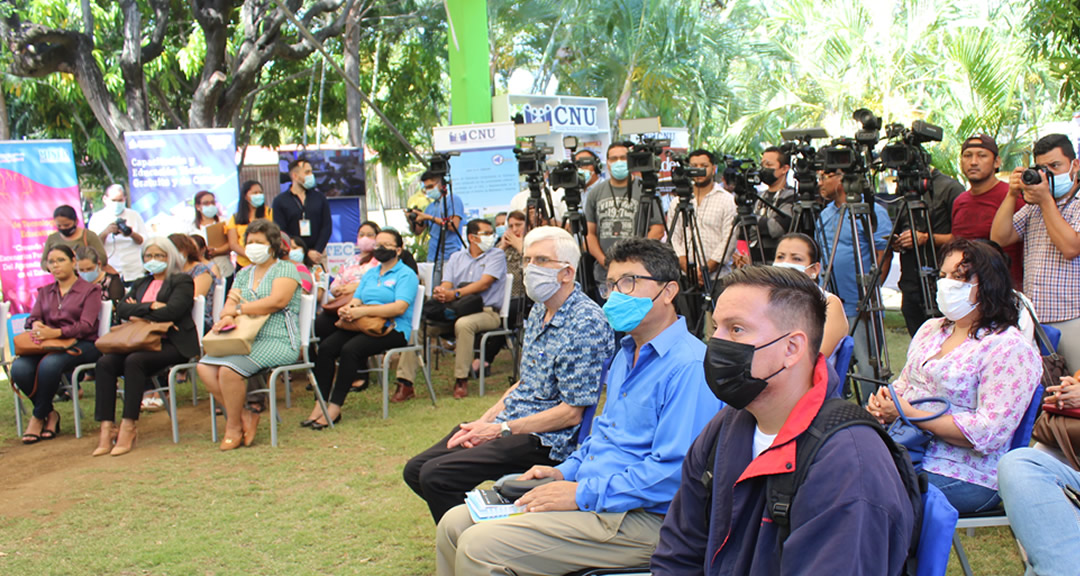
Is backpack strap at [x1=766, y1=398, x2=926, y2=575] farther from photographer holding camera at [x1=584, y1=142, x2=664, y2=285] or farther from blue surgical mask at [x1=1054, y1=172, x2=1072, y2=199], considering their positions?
photographer holding camera at [x1=584, y1=142, x2=664, y2=285]

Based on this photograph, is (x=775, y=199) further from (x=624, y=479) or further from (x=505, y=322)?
(x=624, y=479)

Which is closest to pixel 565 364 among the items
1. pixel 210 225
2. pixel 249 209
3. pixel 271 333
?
pixel 271 333

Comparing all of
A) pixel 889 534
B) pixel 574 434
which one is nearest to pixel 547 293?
pixel 574 434

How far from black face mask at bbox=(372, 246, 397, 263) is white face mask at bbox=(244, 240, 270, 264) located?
31.3 inches

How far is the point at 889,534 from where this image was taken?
1549 mm

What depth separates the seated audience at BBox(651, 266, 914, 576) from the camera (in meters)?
1.54

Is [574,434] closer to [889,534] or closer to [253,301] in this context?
[889,534]

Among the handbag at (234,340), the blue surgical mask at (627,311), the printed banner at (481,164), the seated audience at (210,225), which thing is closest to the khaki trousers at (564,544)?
the blue surgical mask at (627,311)

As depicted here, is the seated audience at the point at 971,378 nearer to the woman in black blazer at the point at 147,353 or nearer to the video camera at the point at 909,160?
the video camera at the point at 909,160

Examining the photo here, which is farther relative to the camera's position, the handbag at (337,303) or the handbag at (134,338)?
the handbag at (337,303)

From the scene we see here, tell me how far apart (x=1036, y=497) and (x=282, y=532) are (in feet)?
10.1

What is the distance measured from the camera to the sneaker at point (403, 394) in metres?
6.73

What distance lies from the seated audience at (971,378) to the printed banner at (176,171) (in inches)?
333

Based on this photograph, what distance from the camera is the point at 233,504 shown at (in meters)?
4.45
